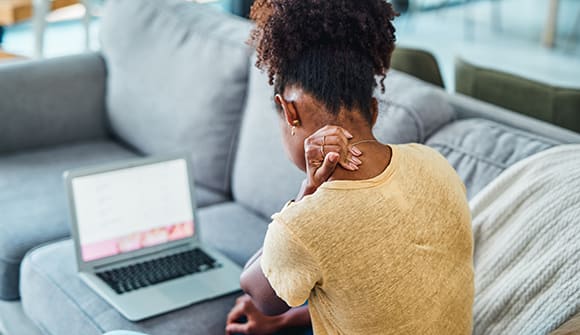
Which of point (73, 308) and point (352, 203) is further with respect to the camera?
point (73, 308)

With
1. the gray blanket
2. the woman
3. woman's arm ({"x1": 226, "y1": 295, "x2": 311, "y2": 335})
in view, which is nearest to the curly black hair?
the woman

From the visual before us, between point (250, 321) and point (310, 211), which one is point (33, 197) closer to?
point (250, 321)

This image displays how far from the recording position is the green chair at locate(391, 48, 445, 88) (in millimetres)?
2270

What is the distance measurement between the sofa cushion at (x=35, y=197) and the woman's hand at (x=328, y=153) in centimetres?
111

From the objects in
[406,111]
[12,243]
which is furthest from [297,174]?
[12,243]

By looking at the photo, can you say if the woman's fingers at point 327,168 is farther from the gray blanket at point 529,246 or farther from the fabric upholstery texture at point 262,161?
the fabric upholstery texture at point 262,161

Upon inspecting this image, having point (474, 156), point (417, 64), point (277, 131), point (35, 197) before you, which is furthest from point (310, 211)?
point (35, 197)

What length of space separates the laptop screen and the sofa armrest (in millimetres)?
799

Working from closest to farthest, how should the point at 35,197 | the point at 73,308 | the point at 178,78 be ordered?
the point at 73,308 < the point at 35,197 < the point at 178,78

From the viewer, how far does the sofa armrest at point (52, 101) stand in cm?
265

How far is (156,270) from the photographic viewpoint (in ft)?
6.34

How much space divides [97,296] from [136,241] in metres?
0.20

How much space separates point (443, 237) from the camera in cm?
128

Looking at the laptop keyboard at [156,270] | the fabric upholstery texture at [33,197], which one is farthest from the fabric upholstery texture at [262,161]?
the fabric upholstery texture at [33,197]
